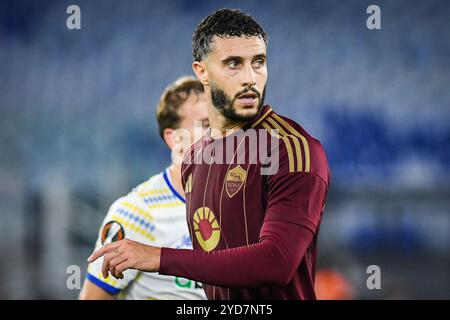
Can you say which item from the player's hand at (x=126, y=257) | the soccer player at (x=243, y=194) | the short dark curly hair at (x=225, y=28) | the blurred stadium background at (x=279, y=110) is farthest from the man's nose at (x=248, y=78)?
the blurred stadium background at (x=279, y=110)

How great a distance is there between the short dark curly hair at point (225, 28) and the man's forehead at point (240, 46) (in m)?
0.01

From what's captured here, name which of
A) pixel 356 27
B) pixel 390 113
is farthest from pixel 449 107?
pixel 356 27

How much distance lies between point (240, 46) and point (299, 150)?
365 millimetres

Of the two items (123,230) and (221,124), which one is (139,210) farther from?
(221,124)

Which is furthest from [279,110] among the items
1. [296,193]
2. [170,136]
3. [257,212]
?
[296,193]

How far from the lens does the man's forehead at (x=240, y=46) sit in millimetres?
1993

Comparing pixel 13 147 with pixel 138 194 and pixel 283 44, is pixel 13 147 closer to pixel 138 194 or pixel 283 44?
pixel 283 44

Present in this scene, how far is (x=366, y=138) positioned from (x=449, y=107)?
35.9 inches

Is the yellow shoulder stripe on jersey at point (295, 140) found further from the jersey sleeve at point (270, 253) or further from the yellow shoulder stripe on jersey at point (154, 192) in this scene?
the yellow shoulder stripe on jersey at point (154, 192)

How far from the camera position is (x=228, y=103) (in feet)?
6.75

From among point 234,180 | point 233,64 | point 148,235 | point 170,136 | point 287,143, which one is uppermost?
point 233,64

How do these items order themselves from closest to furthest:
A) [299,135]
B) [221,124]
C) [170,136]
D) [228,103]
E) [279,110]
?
[299,135], [228,103], [221,124], [170,136], [279,110]

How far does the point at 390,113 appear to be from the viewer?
Result: 251 inches
